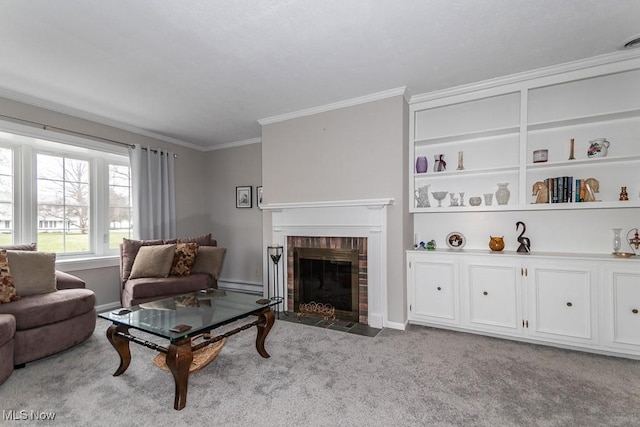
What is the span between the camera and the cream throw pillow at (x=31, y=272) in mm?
2807

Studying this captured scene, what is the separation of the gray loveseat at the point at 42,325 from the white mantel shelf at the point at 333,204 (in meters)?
2.09

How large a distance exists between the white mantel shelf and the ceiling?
115 centimetres

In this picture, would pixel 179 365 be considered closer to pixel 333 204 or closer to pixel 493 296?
pixel 333 204

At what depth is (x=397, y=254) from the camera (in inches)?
133

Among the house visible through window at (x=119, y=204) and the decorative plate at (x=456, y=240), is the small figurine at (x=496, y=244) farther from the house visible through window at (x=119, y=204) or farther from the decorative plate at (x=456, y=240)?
the house visible through window at (x=119, y=204)

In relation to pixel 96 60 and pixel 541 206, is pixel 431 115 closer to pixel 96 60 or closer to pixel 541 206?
pixel 541 206

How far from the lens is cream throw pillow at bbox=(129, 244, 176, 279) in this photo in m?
3.81

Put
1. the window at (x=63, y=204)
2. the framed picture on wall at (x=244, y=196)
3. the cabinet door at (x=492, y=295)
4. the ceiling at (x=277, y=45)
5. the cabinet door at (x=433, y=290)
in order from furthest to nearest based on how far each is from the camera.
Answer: the framed picture on wall at (x=244, y=196), the window at (x=63, y=204), the cabinet door at (x=433, y=290), the cabinet door at (x=492, y=295), the ceiling at (x=277, y=45)

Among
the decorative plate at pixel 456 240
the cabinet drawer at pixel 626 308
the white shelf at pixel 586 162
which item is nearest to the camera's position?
the cabinet drawer at pixel 626 308

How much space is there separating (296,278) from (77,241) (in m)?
2.85

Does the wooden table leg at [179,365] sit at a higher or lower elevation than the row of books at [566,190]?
lower

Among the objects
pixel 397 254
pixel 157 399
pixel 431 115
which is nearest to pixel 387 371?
pixel 397 254

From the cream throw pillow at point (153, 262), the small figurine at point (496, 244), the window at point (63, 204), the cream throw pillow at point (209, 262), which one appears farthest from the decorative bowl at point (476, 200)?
the window at point (63, 204)

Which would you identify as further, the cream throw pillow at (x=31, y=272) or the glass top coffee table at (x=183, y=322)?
the cream throw pillow at (x=31, y=272)
